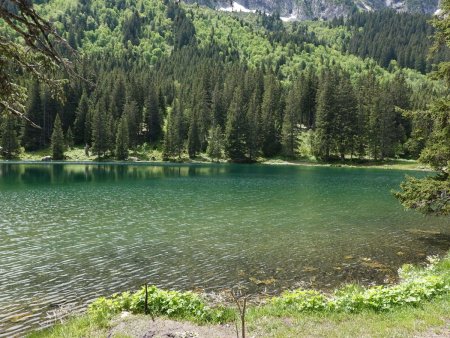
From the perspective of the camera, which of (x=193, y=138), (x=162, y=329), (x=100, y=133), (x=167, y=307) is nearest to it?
(x=162, y=329)

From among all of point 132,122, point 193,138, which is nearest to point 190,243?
point 193,138

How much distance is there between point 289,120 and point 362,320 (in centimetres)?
11800

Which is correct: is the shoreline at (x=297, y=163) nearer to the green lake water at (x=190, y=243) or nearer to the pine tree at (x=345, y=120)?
the pine tree at (x=345, y=120)

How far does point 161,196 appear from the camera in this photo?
52.2m

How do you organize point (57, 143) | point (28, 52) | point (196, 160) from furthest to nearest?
point (196, 160) < point (57, 143) < point (28, 52)

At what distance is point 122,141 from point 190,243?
338 feet

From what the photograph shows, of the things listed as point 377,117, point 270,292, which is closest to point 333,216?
point 270,292

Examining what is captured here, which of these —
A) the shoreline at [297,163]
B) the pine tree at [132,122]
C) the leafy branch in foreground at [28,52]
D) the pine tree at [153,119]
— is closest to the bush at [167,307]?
the leafy branch in foreground at [28,52]

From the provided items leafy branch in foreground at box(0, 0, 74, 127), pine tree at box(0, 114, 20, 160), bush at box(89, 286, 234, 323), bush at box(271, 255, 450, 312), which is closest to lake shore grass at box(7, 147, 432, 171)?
pine tree at box(0, 114, 20, 160)

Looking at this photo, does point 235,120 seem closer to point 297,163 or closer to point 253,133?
point 253,133

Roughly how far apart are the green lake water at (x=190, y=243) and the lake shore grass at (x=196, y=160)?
205 ft

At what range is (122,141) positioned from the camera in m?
125

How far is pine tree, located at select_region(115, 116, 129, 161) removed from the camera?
124m

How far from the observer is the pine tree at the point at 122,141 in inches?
4872
